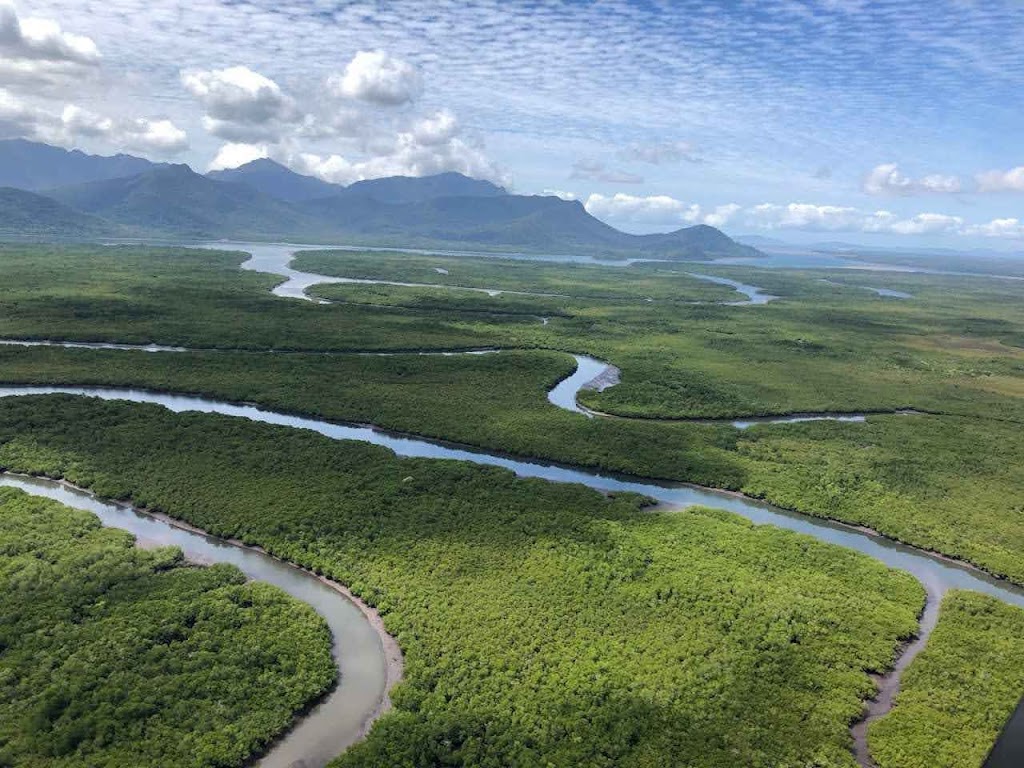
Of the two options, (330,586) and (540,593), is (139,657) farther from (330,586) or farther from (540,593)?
(540,593)

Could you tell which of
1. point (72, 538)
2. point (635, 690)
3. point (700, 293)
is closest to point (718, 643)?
point (635, 690)

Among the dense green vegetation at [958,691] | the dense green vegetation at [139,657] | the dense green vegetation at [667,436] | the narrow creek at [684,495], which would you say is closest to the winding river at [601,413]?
the dense green vegetation at [667,436]

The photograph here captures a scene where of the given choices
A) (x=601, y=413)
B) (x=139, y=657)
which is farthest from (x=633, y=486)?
(x=139, y=657)

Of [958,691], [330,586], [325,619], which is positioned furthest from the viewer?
[330,586]

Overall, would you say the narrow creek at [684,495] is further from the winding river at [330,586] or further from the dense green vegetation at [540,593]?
the dense green vegetation at [540,593]

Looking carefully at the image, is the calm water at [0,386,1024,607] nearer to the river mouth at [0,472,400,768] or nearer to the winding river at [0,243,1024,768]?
the winding river at [0,243,1024,768]

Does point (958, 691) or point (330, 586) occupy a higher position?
point (958, 691)

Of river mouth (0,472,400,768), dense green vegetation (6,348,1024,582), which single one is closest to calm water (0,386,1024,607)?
dense green vegetation (6,348,1024,582)
